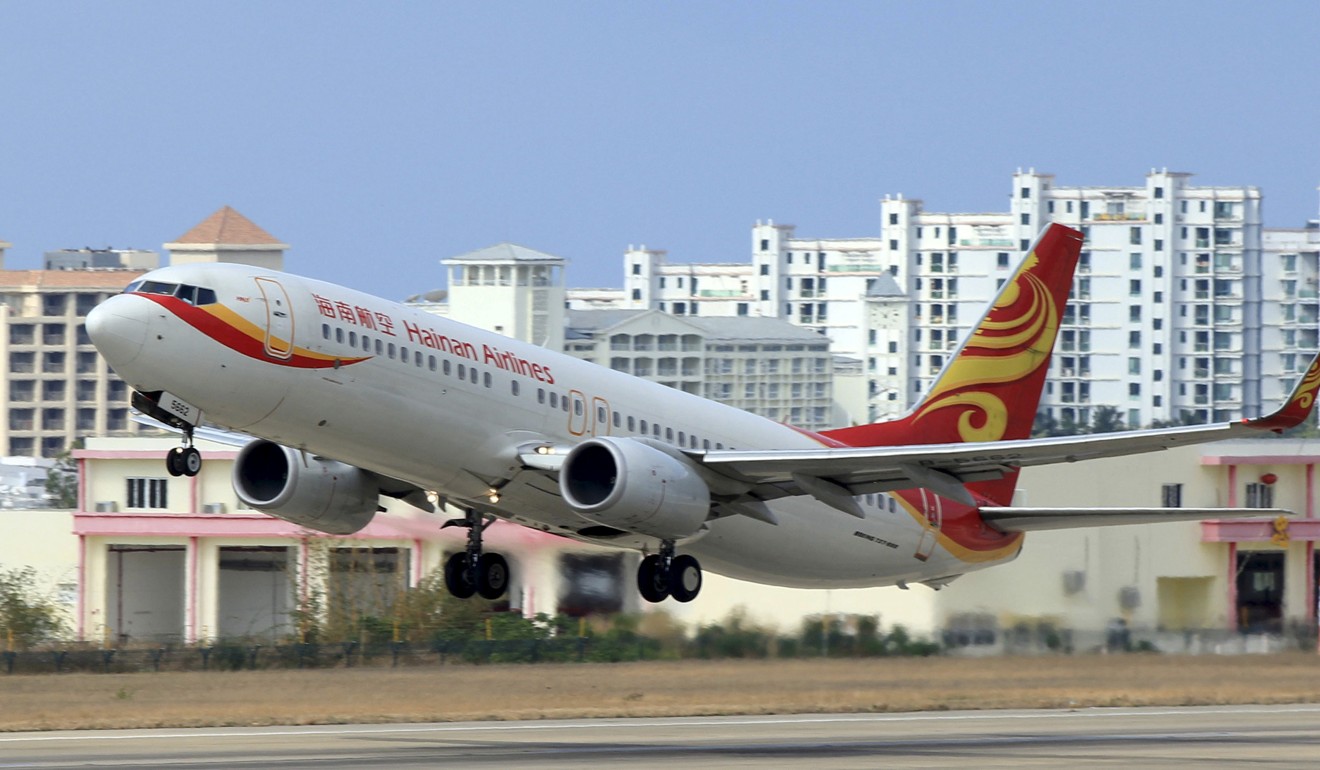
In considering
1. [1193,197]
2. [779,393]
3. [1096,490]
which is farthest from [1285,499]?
[1193,197]

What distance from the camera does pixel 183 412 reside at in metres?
26.8

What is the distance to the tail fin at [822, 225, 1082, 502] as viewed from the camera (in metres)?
37.7

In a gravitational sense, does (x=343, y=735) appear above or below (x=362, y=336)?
below

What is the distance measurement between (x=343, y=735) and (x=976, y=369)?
45.9 feet

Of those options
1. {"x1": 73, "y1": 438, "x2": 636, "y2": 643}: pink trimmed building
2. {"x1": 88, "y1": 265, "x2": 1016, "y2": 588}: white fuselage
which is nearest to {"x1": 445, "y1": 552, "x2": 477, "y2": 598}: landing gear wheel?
{"x1": 88, "y1": 265, "x2": 1016, "y2": 588}: white fuselage

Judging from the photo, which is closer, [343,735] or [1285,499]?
[343,735]

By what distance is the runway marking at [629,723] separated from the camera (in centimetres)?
3222

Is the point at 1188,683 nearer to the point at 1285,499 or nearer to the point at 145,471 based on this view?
the point at 1285,499

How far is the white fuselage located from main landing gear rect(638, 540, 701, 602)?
0.77 metres

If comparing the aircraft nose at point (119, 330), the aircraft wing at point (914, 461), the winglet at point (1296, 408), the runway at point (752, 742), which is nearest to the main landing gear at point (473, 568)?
the runway at point (752, 742)

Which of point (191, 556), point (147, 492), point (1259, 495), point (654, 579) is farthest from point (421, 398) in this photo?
point (147, 492)

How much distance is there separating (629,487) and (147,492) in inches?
1608

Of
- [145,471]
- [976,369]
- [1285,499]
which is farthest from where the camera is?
[145,471]

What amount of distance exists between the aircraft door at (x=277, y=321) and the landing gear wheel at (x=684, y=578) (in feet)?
23.6
